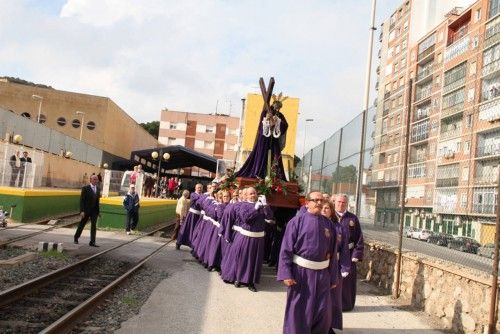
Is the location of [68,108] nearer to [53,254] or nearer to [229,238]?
[53,254]

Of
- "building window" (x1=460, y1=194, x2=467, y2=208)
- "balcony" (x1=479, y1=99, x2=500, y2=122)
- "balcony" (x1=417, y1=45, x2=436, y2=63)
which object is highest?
"balcony" (x1=417, y1=45, x2=436, y2=63)

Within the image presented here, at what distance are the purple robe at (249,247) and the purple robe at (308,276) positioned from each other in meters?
3.54

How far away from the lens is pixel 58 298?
26.5ft

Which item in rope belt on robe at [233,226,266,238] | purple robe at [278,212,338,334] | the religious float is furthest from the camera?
the religious float

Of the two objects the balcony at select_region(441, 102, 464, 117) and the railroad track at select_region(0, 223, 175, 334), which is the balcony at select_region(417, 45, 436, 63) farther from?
the railroad track at select_region(0, 223, 175, 334)

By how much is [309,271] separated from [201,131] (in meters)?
84.6

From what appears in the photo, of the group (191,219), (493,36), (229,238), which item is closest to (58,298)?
(229,238)

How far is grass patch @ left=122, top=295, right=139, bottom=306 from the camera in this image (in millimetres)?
7934

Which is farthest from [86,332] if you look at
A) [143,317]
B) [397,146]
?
[397,146]

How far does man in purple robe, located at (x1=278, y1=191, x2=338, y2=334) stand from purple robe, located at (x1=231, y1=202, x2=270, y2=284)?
353cm

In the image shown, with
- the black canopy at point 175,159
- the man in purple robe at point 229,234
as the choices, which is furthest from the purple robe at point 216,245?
the black canopy at point 175,159

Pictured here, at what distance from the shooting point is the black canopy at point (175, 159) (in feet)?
125

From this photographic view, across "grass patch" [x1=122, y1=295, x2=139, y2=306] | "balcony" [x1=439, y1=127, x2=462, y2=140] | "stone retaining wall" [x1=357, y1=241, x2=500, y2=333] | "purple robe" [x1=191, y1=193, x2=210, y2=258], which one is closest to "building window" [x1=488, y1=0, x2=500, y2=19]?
"purple robe" [x1=191, y1=193, x2=210, y2=258]

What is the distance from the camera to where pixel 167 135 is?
3521 inches
